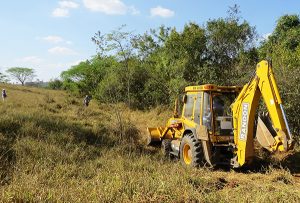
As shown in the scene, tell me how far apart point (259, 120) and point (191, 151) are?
180 centimetres

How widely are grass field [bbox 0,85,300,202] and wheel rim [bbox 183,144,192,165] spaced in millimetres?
614

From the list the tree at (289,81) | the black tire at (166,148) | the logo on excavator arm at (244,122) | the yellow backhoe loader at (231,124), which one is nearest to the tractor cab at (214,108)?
the yellow backhoe loader at (231,124)

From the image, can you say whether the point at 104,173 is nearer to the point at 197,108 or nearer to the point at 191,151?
the point at 191,151

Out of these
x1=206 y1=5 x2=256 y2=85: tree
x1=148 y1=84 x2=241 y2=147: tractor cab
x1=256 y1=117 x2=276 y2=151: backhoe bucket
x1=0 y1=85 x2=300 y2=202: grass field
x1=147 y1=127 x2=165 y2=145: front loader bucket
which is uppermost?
x1=206 y1=5 x2=256 y2=85: tree

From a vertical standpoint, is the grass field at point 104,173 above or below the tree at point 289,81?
below

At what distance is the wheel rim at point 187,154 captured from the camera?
9.52 m

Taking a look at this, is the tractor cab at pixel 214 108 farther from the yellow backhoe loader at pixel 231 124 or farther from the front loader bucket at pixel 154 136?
the front loader bucket at pixel 154 136

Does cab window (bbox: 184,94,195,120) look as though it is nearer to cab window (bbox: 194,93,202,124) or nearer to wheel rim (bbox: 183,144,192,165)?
cab window (bbox: 194,93,202,124)

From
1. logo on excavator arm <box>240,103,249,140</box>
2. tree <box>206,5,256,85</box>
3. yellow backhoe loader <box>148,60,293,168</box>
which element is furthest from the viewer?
tree <box>206,5,256,85</box>

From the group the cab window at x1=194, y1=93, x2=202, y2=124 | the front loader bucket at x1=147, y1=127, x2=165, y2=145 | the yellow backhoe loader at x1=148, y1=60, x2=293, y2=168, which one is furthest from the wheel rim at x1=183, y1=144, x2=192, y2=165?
the front loader bucket at x1=147, y1=127, x2=165, y2=145

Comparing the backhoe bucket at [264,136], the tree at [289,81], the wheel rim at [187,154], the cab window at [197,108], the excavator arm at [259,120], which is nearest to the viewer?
the excavator arm at [259,120]

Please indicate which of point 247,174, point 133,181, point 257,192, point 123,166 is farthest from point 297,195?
point 123,166

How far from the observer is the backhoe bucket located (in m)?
7.87

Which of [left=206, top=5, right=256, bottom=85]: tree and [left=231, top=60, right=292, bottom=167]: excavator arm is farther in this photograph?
[left=206, top=5, right=256, bottom=85]: tree
